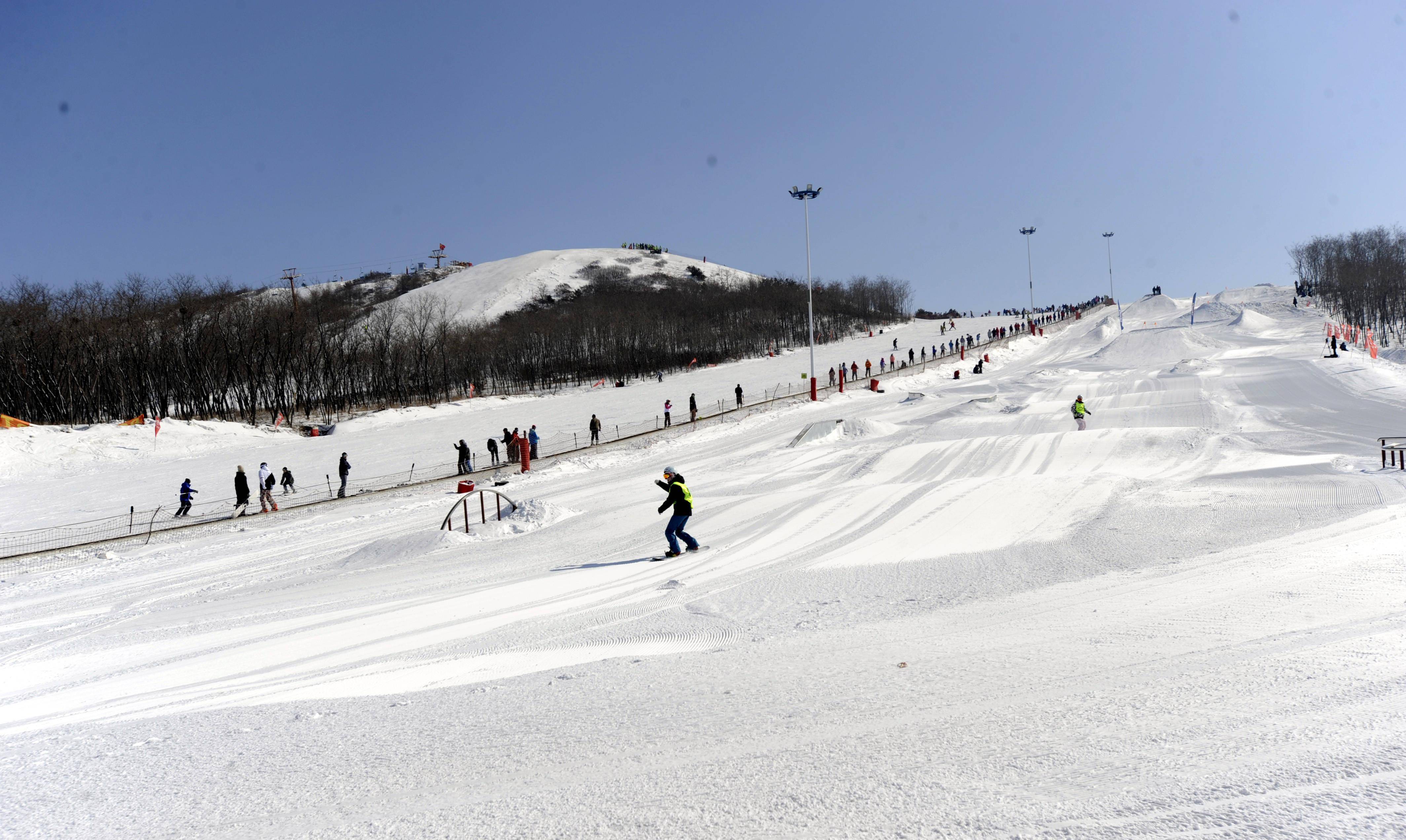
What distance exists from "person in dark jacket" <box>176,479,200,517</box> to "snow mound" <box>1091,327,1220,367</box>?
51197mm

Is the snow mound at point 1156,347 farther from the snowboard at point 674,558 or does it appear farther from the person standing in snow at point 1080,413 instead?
the snowboard at point 674,558

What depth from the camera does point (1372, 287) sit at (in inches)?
3342

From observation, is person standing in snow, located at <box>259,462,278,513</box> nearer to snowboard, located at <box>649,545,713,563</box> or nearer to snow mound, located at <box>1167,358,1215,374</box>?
snowboard, located at <box>649,545,713,563</box>

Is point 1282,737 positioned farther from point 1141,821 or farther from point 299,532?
point 299,532

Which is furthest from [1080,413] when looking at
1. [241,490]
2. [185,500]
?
[185,500]

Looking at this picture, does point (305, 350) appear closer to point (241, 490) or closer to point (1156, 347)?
point (241, 490)

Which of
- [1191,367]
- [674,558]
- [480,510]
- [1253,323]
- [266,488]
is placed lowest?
[480,510]

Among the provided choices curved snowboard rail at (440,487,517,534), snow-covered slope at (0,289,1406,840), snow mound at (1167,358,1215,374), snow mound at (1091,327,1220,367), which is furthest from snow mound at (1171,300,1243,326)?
curved snowboard rail at (440,487,517,534)

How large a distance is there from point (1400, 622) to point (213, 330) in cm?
6753

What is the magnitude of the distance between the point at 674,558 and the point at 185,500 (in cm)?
1902

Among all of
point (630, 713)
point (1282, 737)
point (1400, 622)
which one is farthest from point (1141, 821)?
point (1400, 622)

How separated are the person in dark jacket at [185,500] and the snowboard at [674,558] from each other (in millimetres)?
18336

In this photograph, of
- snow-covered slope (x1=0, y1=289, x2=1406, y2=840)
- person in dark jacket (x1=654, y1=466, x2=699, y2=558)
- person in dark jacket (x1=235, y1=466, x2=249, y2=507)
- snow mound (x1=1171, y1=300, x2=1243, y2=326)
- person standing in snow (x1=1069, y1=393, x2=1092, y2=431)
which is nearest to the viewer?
snow-covered slope (x1=0, y1=289, x2=1406, y2=840)

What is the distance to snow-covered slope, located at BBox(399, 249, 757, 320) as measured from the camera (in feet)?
506
